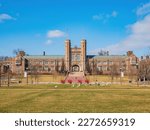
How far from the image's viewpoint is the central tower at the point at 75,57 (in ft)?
459

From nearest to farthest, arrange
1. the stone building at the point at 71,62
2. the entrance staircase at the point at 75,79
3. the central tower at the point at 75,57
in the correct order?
the entrance staircase at the point at 75,79 < the stone building at the point at 71,62 < the central tower at the point at 75,57

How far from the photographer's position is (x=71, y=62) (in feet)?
464

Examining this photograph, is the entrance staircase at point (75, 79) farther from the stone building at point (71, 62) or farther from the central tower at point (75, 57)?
the central tower at point (75, 57)

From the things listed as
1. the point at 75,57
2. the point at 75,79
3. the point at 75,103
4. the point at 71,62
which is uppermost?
the point at 75,57

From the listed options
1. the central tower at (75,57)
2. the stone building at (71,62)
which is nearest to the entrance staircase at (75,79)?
the stone building at (71,62)

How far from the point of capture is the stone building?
5357 inches

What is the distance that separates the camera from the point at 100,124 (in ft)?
36.6

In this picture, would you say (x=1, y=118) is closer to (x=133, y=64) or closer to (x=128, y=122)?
(x=128, y=122)

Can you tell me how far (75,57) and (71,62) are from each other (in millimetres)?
2901

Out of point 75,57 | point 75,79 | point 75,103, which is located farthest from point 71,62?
point 75,103

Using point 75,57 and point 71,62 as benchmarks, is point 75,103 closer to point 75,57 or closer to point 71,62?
point 71,62

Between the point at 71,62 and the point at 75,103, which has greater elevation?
the point at 71,62

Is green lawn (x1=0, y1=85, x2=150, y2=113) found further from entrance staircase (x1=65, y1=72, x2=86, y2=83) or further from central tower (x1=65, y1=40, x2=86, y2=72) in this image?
central tower (x1=65, y1=40, x2=86, y2=72)

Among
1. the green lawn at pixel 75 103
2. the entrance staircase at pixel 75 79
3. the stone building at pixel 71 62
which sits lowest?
the green lawn at pixel 75 103
